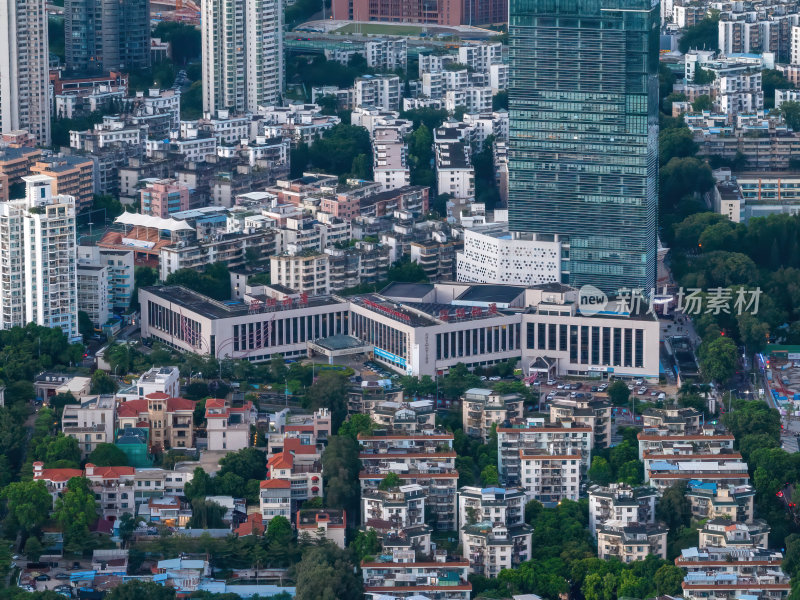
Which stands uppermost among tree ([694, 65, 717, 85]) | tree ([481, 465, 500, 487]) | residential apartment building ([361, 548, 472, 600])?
tree ([694, 65, 717, 85])

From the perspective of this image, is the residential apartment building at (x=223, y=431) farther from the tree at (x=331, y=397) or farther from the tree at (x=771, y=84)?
the tree at (x=771, y=84)

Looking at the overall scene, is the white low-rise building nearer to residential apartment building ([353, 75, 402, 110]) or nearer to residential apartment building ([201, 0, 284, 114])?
residential apartment building ([201, 0, 284, 114])

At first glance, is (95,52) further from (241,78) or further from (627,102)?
(627,102)

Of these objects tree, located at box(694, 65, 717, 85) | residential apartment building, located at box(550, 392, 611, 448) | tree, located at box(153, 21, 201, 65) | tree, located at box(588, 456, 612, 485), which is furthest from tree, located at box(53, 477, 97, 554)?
tree, located at box(153, 21, 201, 65)

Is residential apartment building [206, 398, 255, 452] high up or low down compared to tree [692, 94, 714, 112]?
down

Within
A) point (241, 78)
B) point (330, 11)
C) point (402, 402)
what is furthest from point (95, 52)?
point (402, 402)
